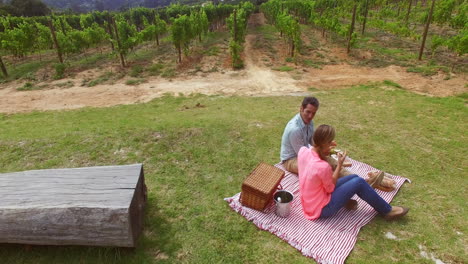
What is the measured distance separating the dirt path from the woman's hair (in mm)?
7813

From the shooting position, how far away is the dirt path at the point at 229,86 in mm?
10461

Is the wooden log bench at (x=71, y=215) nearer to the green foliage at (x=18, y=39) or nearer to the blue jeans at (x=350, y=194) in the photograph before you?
the blue jeans at (x=350, y=194)

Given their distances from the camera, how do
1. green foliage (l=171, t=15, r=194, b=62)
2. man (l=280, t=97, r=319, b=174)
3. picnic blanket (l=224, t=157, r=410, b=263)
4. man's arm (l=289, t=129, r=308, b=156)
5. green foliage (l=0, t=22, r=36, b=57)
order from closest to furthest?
picnic blanket (l=224, t=157, r=410, b=263)
man (l=280, t=97, r=319, b=174)
man's arm (l=289, t=129, r=308, b=156)
green foliage (l=171, t=15, r=194, b=62)
green foliage (l=0, t=22, r=36, b=57)

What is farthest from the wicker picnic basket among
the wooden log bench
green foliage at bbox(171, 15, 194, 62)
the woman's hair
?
green foliage at bbox(171, 15, 194, 62)

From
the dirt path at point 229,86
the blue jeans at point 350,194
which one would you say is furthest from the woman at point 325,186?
the dirt path at point 229,86

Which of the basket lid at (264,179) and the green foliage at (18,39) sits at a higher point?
the green foliage at (18,39)

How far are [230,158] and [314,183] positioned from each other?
218cm

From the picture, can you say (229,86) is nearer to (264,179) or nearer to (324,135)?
(264,179)

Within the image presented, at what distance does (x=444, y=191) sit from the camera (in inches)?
160

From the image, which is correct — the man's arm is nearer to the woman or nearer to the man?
the man

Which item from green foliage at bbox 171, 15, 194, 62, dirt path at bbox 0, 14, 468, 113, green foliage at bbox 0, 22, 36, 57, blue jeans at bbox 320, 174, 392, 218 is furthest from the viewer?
green foliage at bbox 0, 22, 36, 57

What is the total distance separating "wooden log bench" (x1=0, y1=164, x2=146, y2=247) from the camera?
268cm

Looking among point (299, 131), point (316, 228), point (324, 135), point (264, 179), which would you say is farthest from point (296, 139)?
point (316, 228)

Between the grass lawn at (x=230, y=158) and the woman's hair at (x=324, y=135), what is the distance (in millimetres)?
1263
